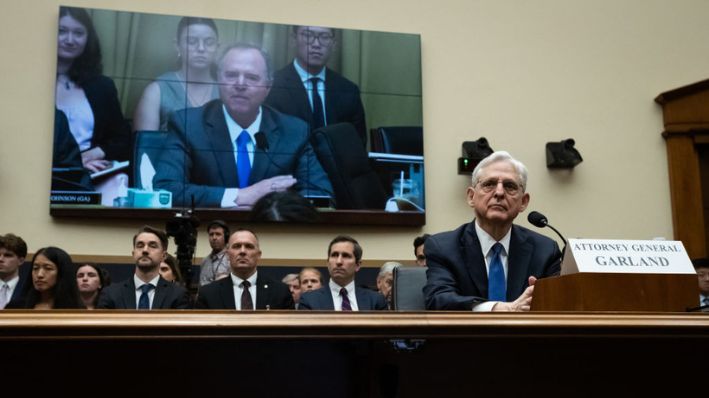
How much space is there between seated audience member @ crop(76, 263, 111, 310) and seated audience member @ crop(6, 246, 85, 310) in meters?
0.34

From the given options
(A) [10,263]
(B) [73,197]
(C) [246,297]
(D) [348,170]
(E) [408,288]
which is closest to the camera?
(E) [408,288]

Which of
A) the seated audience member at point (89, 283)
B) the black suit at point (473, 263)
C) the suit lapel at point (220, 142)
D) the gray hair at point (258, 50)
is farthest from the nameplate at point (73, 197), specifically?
the black suit at point (473, 263)

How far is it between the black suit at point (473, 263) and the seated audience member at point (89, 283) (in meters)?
2.57

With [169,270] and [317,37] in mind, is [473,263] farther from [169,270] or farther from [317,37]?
[317,37]

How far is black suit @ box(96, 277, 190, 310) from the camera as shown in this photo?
4.11 metres

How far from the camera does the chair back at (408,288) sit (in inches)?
105

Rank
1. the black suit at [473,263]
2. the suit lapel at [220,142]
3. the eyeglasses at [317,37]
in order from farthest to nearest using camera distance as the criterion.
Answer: the eyeglasses at [317,37] < the suit lapel at [220,142] < the black suit at [473,263]

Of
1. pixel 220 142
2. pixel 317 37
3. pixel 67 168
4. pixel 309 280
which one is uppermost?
pixel 317 37

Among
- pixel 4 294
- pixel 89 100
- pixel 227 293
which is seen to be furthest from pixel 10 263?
pixel 89 100

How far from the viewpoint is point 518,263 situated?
→ 2.63 metres

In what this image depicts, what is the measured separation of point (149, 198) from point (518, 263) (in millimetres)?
4584

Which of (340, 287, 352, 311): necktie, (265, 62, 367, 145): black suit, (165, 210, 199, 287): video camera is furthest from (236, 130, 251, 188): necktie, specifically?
(165, 210, 199, 287): video camera
